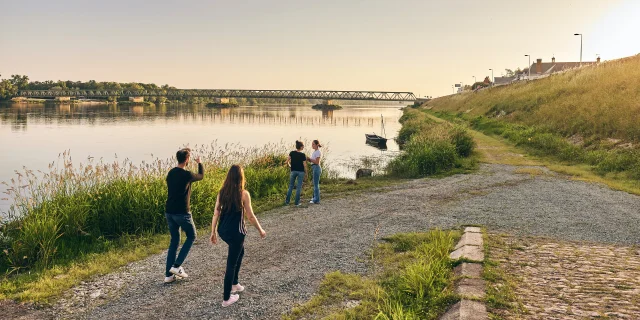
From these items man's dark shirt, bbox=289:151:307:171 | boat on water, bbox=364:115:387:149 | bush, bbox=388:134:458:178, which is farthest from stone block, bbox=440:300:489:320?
boat on water, bbox=364:115:387:149

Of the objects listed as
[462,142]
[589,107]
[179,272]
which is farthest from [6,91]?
[179,272]

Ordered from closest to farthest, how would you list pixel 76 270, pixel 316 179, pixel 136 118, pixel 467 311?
pixel 467 311, pixel 76 270, pixel 316 179, pixel 136 118

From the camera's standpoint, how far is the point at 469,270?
7.25 metres

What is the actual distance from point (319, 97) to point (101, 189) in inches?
6330

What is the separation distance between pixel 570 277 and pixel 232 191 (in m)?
5.59

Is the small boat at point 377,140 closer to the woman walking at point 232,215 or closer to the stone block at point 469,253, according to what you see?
the stone block at point 469,253

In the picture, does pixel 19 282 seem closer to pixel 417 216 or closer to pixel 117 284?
pixel 117 284

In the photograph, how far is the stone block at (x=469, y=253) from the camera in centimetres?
786

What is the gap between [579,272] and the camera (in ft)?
23.8

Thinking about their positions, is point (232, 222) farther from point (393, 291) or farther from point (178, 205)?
point (393, 291)

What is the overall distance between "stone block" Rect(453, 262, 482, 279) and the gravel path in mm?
1870

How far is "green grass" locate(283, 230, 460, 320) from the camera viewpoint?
6.25 m

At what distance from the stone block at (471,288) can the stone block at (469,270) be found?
171 millimetres

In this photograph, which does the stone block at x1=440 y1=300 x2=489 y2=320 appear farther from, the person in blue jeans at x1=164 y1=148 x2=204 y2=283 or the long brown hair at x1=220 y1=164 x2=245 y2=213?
the person in blue jeans at x1=164 y1=148 x2=204 y2=283
